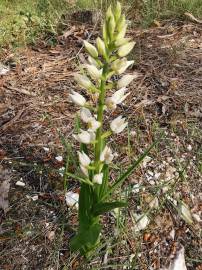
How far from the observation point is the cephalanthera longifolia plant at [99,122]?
1.89m

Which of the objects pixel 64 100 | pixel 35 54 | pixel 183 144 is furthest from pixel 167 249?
pixel 35 54

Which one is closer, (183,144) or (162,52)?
(183,144)

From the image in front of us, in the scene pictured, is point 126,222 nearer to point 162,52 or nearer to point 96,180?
point 96,180

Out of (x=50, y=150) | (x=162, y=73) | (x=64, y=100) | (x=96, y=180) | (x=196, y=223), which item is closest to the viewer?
(x=96, y=180)

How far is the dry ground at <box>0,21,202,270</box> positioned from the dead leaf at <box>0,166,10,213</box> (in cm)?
2

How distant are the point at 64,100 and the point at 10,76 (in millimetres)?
599

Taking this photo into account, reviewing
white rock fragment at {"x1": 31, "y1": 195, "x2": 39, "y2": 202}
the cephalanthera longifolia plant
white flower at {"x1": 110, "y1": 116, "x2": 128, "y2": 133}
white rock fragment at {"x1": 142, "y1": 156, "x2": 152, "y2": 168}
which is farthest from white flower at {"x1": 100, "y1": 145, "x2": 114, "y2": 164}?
white rock fragment at {"x1": 142, "y1": 156, "x2": 152, "y2": 168}

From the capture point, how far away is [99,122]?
1963mm

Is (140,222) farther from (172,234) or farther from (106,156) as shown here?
(106,156)

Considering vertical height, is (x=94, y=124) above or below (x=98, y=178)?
above

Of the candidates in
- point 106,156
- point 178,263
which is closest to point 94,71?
point 106,156

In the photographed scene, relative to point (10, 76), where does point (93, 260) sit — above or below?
below

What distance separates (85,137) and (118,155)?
965 mm

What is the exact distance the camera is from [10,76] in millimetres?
3732
